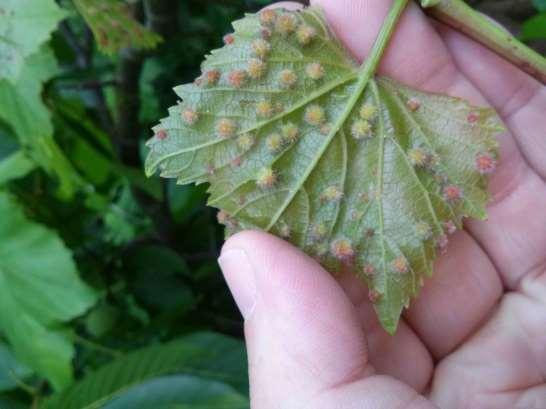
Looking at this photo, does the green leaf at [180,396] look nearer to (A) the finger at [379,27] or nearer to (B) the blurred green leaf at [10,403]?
(B) the blurred green leaf at [10,403]

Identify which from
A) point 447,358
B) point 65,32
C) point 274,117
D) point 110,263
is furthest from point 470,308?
point 65,32

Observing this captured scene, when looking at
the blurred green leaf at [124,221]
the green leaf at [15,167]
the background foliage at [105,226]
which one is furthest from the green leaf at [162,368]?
the blurred green leaf at [124,221]

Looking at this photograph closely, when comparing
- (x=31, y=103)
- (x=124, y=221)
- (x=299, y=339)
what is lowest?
(x=124, y=221)

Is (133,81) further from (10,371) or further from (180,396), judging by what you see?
(180,396)

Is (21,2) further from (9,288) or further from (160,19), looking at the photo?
(9,288)

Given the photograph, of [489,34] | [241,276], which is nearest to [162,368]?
[241,276]

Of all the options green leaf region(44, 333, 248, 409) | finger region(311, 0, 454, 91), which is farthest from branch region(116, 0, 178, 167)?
green leaf region(44, 333, 248, 409)

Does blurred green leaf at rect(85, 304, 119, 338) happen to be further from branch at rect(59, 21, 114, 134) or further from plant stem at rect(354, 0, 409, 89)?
plant stem at rect(354, 0, 409, 89)
